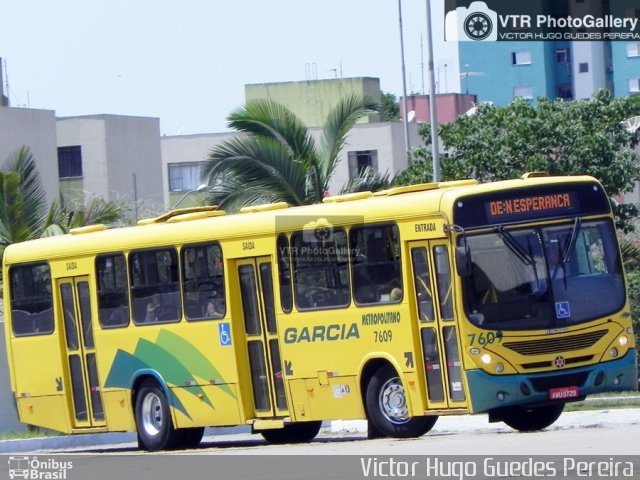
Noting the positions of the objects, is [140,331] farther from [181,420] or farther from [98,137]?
[98,137]

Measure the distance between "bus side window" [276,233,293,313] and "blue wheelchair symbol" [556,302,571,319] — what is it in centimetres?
342

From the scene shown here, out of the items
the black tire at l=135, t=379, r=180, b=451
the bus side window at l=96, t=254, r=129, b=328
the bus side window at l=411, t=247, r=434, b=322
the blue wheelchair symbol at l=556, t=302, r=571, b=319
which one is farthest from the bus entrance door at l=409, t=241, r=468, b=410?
the bus side window at l=96, t=254, r=129, b=328

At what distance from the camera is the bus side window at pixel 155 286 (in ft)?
61.8

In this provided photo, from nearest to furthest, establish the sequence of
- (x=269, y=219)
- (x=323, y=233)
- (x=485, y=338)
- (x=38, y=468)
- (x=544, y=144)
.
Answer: (x=485, y=338)
(x=38, y=468)
(x=323, y=233)
(x=269, y=219)
(x=544, y=144)

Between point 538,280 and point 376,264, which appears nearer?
point 538,280

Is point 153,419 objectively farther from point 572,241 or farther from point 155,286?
point 572,241

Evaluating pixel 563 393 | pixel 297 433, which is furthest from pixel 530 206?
pixel 297 433

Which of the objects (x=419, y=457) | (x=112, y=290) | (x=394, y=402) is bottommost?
(x=419, y=457)

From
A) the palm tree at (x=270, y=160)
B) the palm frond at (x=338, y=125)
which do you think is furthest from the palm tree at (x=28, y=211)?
the palm frond at (x=338, y=125)

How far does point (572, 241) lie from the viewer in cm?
1608

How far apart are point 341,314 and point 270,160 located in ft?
41.8

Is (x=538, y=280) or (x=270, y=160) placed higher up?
(x=270, y=160)

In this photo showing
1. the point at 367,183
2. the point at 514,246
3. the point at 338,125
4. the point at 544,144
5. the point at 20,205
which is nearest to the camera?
the point at 514,246

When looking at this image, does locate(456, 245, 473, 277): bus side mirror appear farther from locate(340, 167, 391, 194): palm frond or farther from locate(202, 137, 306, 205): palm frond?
locate(340, 167, 391, 194): palm frond
